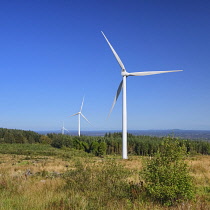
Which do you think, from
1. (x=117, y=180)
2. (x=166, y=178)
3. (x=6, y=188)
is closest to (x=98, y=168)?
(x=117, y=180)

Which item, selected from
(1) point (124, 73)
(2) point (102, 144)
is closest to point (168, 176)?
(1) point (124, 73)

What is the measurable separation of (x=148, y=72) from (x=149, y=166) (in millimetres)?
29360

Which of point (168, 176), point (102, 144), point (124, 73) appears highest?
point (124, 73)

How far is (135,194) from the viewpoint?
385 inches

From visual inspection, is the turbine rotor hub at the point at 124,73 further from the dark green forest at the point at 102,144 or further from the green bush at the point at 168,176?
the dark green forest at the point at 102,144

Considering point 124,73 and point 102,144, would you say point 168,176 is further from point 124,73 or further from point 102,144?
point 102,144

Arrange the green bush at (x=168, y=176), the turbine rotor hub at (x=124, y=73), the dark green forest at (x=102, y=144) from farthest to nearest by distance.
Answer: the dark green forest at (x=102, y=144)
the turbine rotor hub at (x=124, y=73)
the green bush at (x=168, y=176)

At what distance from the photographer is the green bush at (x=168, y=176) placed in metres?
9.02

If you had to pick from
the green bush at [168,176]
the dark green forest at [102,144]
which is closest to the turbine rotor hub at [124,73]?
the green bush at [168,176]

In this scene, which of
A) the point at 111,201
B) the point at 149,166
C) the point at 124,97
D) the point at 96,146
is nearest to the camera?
the point at 111,201

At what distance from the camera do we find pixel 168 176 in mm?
9109

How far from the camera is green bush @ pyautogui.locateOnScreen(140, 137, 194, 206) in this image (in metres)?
9.02

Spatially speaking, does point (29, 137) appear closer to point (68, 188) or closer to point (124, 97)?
point (124, 97)

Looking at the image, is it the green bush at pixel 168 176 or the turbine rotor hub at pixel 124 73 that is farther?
the turbine rotor hub at pixel 124 73
